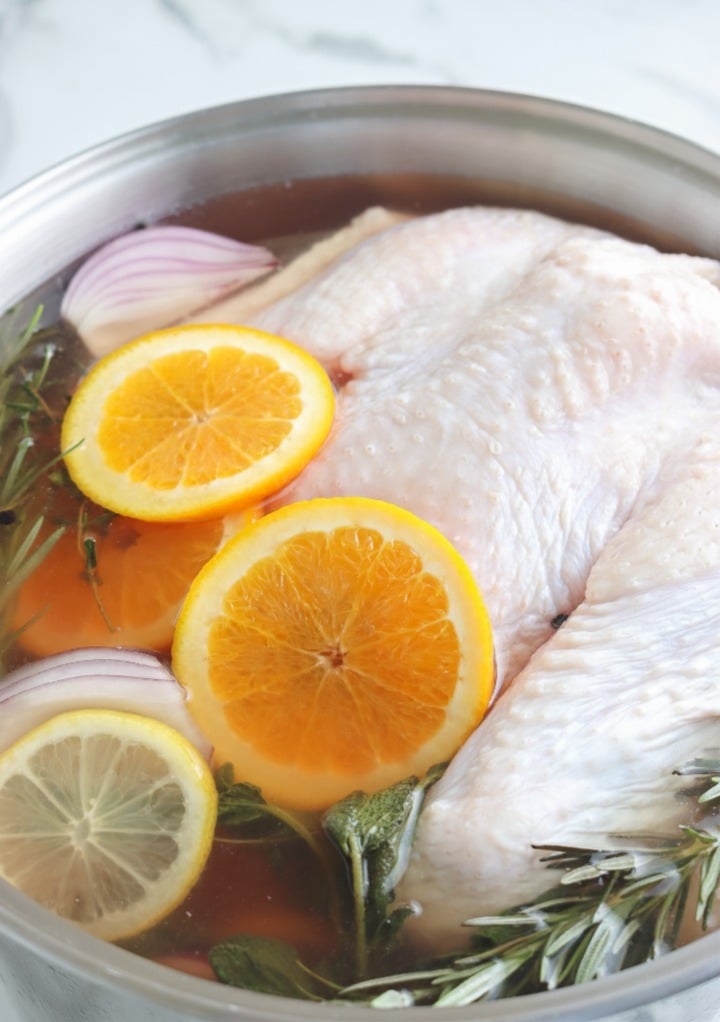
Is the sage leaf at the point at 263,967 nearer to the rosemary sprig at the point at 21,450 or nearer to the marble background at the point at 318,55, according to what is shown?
the rosemary sprig at the point at 21,450

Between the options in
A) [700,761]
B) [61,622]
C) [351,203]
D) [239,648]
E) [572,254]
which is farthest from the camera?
[351,203]

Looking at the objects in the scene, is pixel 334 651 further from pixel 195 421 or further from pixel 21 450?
pixel 21 450

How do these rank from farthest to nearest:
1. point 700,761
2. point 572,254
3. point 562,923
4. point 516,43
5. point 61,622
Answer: point 516,43
point 572,254
point 61,622
point 700,761
point 562,923

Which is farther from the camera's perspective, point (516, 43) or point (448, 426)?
point (516, 43)

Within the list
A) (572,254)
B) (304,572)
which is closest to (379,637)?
(304,572)

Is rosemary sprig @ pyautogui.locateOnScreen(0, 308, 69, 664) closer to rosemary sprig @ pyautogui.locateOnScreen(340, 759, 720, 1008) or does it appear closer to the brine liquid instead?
the brine liquid

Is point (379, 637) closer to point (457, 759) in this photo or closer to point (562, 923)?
point (457, 759)

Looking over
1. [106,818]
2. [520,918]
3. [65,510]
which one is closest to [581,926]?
[520,918]
